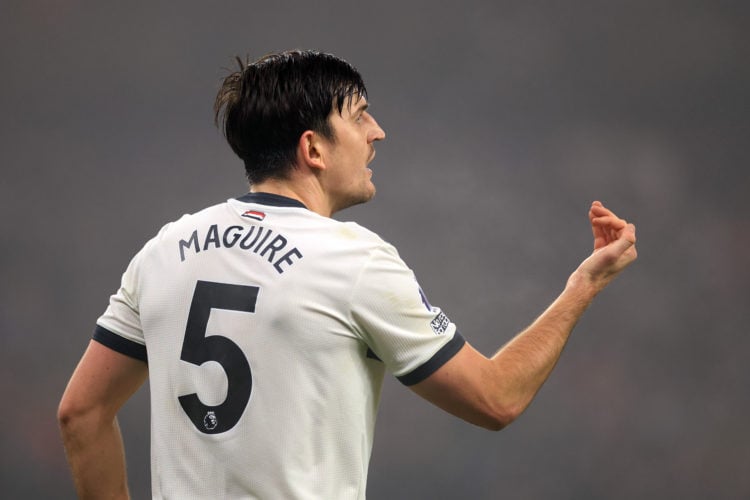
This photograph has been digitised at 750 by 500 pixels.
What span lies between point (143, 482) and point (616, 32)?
11.6ft

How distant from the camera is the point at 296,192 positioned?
163cm

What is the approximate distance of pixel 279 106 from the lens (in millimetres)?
1633

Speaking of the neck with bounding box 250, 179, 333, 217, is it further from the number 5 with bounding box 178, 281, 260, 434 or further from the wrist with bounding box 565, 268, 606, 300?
the wrist with bounding box 565, 268, 606, 300

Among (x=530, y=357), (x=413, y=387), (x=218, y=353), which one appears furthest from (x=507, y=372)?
(x=218, y=353)

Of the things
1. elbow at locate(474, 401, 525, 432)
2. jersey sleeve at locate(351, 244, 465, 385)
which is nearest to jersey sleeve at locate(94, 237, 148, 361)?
jersey sleeve at locate(351, 244, 465, 385)

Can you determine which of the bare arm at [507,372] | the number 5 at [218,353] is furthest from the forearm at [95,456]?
the bare arm at [507,372]

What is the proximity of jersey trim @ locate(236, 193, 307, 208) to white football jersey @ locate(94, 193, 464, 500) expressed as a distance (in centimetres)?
6

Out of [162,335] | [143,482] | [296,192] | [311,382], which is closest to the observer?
[311,382]

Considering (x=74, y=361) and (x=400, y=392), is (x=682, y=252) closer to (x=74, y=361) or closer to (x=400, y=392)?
(x=400, y=392)

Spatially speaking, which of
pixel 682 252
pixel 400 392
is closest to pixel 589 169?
pixel 682 252

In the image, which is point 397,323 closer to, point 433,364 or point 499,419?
point 433,364

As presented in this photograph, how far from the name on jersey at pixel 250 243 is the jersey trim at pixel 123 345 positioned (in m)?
0.21

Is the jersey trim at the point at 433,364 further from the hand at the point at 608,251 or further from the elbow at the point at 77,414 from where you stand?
the elbow at the point at 77,414

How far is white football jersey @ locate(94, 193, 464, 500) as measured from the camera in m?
1.38
